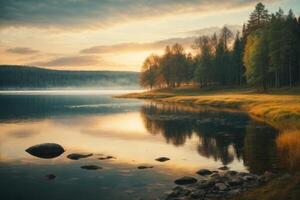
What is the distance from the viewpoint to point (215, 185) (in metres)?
23.9

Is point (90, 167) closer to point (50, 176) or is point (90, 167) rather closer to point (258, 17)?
point (50, 176)

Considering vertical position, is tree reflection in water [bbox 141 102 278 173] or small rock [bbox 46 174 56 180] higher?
small rock [bbox 46 174 56 180]

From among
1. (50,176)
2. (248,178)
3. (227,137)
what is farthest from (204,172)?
(227,137)

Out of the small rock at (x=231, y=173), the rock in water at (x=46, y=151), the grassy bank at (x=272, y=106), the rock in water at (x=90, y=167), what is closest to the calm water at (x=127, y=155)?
the rock in water at (x=90, y=167)

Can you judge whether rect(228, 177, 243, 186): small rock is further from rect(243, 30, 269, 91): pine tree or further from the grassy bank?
rect(243, 30, 269, 91): pine tree

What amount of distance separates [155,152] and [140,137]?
11.3m

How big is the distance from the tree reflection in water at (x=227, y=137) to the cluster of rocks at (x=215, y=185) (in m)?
3.14

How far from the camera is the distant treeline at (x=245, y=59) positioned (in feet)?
338

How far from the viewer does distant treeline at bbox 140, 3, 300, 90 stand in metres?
103

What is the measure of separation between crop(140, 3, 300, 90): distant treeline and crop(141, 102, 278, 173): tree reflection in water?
4151cm

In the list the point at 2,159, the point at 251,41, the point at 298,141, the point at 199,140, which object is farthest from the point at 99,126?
the point at 251,41

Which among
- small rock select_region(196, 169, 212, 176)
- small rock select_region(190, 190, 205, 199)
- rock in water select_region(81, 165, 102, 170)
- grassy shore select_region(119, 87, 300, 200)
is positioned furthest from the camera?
rock in water select_region(81, 165, 102, 170)

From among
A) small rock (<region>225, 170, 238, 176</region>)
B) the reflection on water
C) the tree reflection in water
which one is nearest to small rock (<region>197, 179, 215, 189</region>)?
small rock (<region>225, 170, 238, 176</region>)

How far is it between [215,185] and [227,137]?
22980 millimetres
